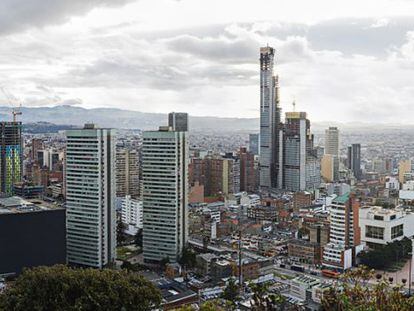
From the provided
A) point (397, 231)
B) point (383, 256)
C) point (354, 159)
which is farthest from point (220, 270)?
point (354, 159)

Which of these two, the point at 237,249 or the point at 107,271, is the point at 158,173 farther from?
the point at 107,271

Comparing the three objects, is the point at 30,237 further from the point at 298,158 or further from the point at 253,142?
the point at 253,142

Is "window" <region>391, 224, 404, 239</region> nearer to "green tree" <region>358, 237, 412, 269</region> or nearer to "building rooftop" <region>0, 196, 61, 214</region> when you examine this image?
"green tree" <region>358, 237, 412, 269</region>

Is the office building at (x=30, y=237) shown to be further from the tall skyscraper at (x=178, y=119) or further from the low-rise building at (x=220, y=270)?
the tall skyscraper at (x=178, y=119)

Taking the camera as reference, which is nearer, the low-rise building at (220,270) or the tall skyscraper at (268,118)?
the low-rise building at (220,270)

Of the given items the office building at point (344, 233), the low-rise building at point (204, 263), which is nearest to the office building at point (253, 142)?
the office building at point (344, 233)

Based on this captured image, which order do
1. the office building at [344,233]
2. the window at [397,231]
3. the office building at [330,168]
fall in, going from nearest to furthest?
the office building at [344,233] → the window at [397,231] → the office building at [330,168]

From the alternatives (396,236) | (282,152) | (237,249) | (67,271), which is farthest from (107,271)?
(282,152)
